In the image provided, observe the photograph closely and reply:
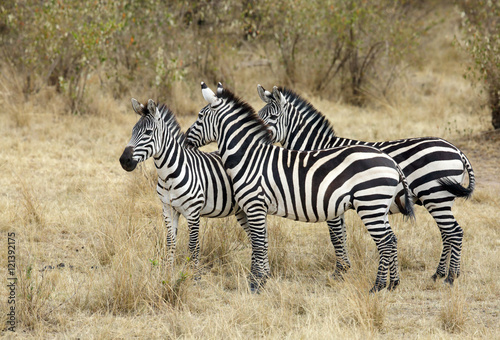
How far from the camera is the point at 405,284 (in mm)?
5820

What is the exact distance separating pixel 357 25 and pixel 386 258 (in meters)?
9.73

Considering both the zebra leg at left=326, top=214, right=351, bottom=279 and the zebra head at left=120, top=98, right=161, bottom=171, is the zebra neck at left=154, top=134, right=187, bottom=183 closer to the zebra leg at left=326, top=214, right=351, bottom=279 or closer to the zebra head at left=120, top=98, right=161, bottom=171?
the zebra head at left=120, top=98, right=161, bottom=171

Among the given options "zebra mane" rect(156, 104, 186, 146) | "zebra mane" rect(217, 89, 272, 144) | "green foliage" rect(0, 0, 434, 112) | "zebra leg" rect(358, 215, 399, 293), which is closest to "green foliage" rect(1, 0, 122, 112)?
"green foliage" rect(0, 0, 434, 112)

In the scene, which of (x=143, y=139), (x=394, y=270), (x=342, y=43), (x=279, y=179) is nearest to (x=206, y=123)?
(x=143, y=139)

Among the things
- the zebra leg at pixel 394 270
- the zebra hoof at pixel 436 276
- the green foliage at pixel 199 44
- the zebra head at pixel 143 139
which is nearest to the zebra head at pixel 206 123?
the zebra head at pixel 143 139

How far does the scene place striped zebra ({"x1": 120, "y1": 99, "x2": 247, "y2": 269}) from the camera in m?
5.41

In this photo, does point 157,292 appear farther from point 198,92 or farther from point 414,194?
point 198,92

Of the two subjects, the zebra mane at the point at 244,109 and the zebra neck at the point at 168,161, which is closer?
the zebra neck at the point at 168,161

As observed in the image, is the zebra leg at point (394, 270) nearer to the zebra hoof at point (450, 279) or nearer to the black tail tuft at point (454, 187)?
the zebra hoof at point (450, 279)

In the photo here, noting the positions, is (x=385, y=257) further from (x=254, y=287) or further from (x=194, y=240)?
(x=194, y=240)

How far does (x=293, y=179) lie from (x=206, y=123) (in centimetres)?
110

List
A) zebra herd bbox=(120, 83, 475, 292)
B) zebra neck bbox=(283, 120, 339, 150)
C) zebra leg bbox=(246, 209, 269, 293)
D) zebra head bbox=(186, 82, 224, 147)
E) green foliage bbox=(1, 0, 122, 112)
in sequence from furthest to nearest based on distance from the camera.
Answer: green foliage bbox=(1, 0, 122, 112), zebra neck bbox=(283, 120, 339, 150), zebra head bbox=(186, 82, 224, 147), zebra leg bbox=(246, 209, 269, 293), zebra herd bbox=(120, 83, 475, 292)

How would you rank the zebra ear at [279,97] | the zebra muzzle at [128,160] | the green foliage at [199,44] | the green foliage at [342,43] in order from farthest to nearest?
the green foliage at [342,43]
the green foliage at [199,44]
the zebra ear at [279,97]
the zebra muzzle at [128,160]

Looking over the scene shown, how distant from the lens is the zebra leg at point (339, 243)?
6.07m
